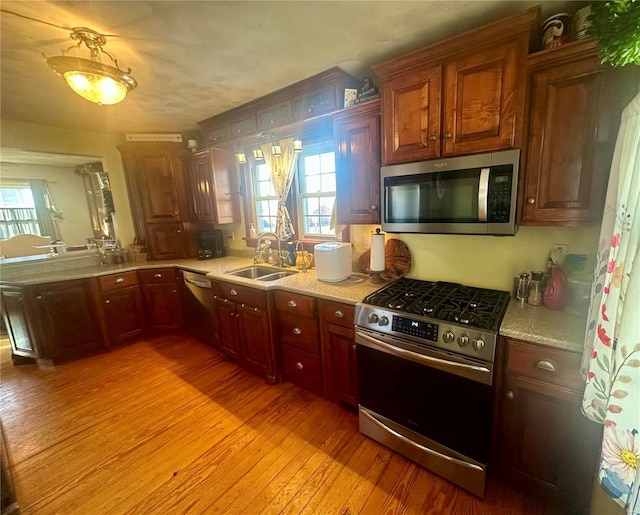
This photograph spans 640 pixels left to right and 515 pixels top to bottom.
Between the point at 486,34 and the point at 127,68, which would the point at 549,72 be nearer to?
the point at 486,34

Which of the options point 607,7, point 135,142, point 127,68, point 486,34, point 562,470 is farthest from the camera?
point 135,142

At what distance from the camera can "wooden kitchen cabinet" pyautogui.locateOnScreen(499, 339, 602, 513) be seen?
1.16 meters

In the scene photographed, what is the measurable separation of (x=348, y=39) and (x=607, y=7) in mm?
1246

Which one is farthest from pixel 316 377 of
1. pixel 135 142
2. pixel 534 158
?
pixel 135 142

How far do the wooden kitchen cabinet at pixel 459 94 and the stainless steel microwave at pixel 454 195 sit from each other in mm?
76

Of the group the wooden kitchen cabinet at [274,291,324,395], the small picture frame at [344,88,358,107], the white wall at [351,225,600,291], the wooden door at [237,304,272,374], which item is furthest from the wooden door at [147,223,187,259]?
the white wall at [351,225,600,291]

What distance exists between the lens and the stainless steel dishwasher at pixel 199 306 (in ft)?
9.41

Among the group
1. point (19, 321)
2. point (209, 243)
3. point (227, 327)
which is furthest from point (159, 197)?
point (227, 327)

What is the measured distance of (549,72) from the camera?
1269 millimetres

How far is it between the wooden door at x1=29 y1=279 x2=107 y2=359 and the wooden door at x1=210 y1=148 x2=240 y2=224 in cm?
157

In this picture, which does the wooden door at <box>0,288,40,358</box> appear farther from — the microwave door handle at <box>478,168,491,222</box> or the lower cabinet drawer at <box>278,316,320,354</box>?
the microwave door handle at <box>478,168,491,222</box>

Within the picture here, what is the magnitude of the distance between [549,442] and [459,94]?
182cm

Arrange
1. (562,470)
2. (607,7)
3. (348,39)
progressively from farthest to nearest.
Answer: (348,39), (562,470), (607,7)

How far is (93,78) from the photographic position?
59.9 inches
